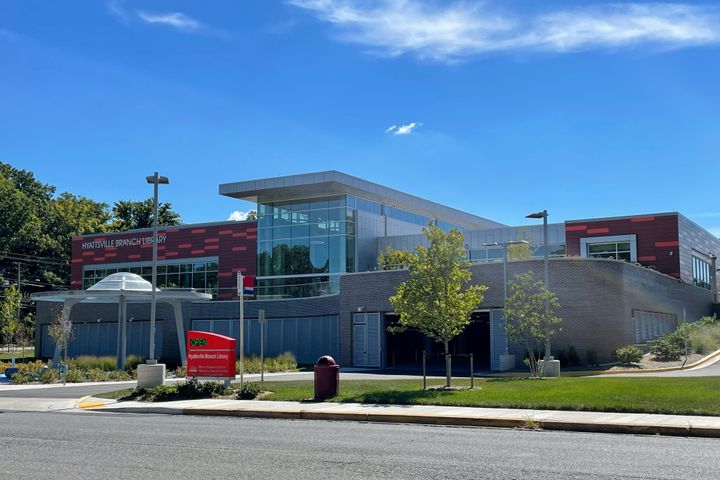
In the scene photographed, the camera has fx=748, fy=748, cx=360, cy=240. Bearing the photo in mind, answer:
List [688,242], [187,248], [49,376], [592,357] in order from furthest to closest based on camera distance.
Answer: [187,248]
[688,242]
[592,357]
[49,376]

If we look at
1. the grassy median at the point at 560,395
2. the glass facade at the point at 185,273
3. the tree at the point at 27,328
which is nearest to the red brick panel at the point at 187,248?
the glass facade at the point at 185,273

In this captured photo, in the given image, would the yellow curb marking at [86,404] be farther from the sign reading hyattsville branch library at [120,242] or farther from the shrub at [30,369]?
the sign reading hyattsville branch library at [120,242]

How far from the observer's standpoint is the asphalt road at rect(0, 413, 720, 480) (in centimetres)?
924

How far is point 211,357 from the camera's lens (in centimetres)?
2141

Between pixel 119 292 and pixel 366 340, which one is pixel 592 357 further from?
pixel 119 292

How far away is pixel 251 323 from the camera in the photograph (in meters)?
47.1

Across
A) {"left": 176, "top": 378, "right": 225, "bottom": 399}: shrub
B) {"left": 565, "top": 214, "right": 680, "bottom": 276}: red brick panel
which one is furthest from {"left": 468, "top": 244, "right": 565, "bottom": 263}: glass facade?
{"left": 176, "top": 378, "right": 225, "bottom": 399}: shrub

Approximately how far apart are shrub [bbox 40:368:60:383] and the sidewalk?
11.8m

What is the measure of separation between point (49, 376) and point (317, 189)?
23462 mm

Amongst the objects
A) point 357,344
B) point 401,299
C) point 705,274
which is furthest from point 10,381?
point 705,274

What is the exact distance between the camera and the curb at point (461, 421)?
13.2 meters

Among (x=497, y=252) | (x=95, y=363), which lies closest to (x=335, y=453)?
(x=95, y=363)

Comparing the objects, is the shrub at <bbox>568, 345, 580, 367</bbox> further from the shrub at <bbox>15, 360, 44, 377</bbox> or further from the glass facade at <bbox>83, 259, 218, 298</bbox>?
the glass facade at <bbox>83, 259, 218, 298</bbox>

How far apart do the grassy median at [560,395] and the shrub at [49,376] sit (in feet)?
42.1
